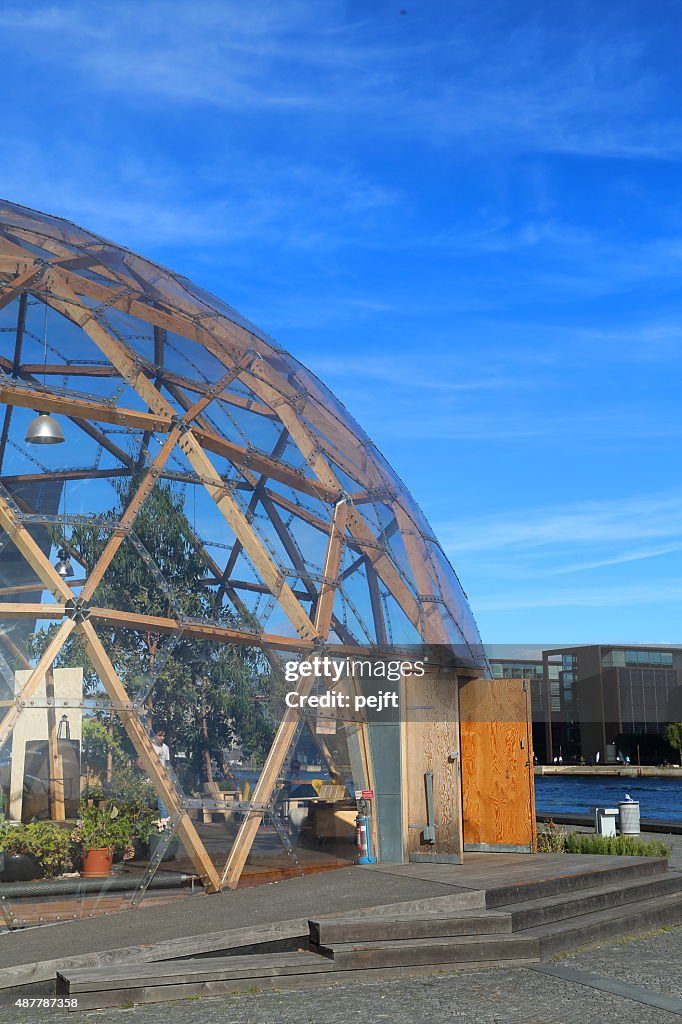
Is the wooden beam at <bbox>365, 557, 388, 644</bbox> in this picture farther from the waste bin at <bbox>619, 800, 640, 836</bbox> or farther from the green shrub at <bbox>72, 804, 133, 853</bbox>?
the waste bin at <bbox>619, 800, 640, 836</bbox>

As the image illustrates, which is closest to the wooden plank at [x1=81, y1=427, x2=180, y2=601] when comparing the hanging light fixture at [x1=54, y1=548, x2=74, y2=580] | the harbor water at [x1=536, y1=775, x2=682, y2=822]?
the hanging light fixture at [x1=54, y1=548, x2=74, y2=580]

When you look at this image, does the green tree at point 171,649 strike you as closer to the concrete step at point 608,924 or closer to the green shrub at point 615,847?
the concrete step at point 608,924

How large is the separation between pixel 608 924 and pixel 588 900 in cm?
43

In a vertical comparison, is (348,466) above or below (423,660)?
above

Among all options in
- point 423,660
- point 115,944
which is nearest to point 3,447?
point 115,944

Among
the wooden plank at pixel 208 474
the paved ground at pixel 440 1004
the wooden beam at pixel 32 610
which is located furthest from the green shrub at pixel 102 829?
the wooden plank at pixel 208 474

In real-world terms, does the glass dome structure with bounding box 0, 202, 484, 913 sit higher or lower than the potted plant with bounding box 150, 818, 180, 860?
higher

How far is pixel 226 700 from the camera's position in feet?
34.1

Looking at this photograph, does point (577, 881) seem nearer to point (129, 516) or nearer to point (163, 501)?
point (163, 501)

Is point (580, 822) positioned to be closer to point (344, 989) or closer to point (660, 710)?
point (344, 989)

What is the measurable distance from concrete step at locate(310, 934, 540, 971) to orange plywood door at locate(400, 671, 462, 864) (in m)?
3.07

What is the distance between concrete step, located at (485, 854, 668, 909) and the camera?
9.93 meters

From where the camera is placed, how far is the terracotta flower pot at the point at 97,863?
947 cm

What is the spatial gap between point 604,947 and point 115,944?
4.41 meters
